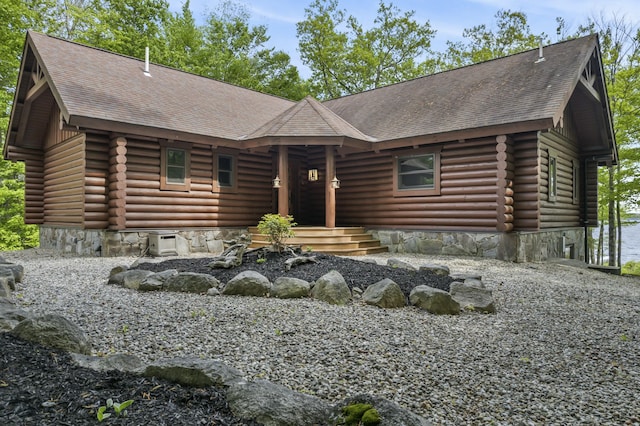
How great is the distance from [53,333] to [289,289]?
2.91 m

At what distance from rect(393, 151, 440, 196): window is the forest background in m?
10.3

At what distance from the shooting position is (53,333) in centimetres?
283

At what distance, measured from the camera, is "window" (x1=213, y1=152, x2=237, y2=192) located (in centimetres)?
1229

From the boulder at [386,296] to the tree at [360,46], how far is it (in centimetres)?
2245

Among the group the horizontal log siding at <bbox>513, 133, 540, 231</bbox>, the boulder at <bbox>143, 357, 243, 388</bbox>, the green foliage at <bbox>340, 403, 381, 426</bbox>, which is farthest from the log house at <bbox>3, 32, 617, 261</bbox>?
the green foliage at <bbox>340, 403, 381, 426</bbox>

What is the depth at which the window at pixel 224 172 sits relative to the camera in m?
12.3

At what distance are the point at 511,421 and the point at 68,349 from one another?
115 inches

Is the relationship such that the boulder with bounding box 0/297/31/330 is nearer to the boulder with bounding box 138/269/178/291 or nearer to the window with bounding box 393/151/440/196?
the boulder with bounding box 138/269/178/291

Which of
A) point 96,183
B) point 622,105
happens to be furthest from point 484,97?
point 96,183

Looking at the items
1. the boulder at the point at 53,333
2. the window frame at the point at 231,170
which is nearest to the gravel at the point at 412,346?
the boulder at the point at 53,333

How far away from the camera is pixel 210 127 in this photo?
12.0 m

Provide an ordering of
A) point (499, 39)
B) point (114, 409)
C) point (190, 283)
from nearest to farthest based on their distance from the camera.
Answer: point (114, 409), point (190, 283), point (499, 39)

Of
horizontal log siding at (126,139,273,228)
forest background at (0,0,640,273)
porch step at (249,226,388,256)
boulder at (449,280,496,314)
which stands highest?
forest background at (0,0,640,273)

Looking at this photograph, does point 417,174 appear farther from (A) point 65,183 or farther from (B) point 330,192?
(A) point 65,183
